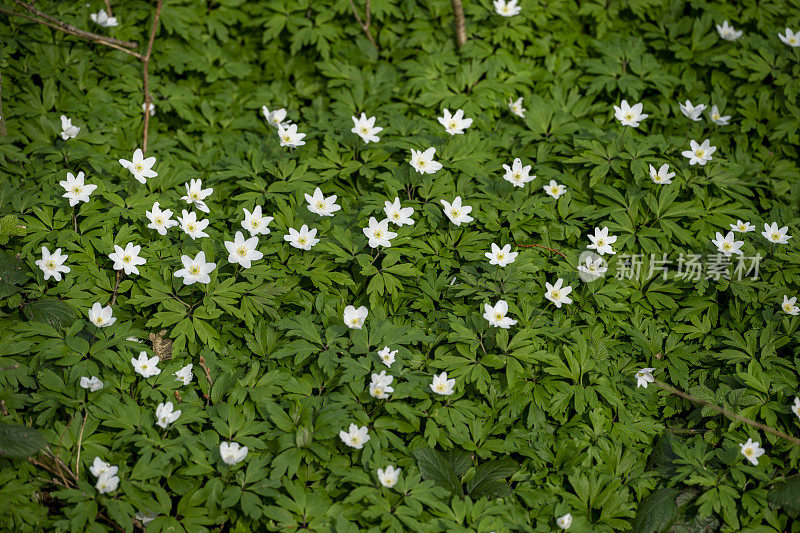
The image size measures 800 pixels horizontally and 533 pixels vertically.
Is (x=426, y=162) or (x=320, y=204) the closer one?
(x=320, y=204)

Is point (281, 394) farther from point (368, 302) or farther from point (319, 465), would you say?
point (368, 302)

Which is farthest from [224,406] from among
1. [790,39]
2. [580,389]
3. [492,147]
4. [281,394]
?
[790,39]

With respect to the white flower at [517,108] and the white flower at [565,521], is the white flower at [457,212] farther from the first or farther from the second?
the white flower at [565,521]

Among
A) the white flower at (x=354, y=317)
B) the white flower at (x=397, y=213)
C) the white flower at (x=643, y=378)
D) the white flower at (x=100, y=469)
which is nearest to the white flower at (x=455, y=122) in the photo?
the white flower at (x=397, y=213)

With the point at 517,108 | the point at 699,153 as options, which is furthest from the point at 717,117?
the point at 517,108

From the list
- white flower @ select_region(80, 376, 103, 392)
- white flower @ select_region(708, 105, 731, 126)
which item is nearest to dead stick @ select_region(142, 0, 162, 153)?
white flower @ select_region(80, 376, 103, 392)

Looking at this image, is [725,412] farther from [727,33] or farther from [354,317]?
[727,33]
